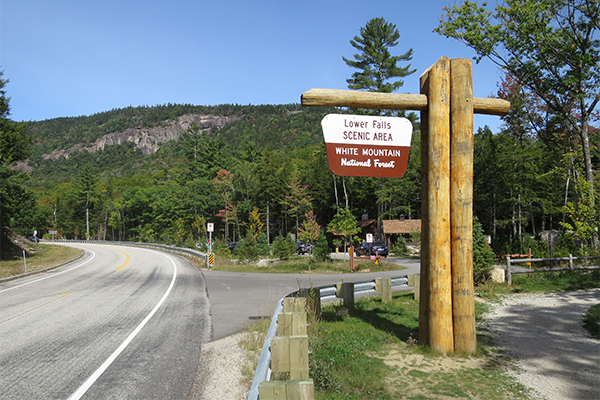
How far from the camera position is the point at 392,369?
17.8ft

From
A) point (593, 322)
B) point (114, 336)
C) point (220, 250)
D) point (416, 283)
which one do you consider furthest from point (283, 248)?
point (593, 322)

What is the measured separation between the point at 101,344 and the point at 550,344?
8.20 metres

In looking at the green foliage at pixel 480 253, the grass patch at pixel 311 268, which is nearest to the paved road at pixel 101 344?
the green foliage at pixel 480 253

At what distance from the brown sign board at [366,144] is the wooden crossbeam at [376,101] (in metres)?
0.22

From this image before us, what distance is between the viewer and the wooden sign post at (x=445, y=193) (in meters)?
5.96

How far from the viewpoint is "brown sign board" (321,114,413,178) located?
627 cm

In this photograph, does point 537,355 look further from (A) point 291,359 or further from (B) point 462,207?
(A) point 291,359

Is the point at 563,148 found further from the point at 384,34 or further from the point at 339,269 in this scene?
the point at 384,34

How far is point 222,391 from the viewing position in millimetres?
4988

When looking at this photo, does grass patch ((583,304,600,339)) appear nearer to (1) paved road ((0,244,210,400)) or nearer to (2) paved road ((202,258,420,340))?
(2) paved road ((202,258,420,340))

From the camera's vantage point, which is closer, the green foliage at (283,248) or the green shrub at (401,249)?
the green foliage at (283,248)

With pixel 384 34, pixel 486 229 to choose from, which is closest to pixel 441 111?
pixel 384 34

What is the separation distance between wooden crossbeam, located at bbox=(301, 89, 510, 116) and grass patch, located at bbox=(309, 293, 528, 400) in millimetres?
3991

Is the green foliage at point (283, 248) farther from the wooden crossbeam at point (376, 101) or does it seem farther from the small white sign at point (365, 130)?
the wooden crossbeam at point (376, 101)
